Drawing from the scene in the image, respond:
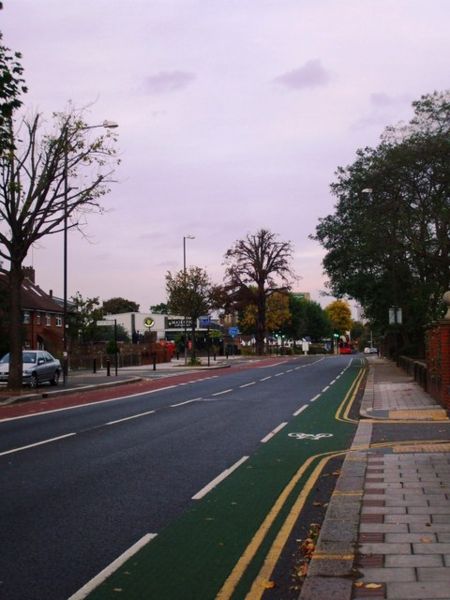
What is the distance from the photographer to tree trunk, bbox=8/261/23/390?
1038 inches

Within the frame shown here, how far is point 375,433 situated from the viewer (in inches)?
554

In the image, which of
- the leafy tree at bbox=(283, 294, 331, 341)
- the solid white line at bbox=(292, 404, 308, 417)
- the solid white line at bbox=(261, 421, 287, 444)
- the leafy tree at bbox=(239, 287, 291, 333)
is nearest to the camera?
the solid white line at bbox=(261, 421, 287, 444)

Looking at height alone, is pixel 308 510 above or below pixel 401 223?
below

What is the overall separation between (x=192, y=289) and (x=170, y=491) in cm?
4851

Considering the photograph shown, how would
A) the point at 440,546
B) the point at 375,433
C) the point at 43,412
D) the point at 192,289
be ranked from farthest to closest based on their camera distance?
the point at 192,289 < the point at 43,412 < the point at 375,433 < the point at 440,546

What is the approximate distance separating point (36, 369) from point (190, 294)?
2755 cm

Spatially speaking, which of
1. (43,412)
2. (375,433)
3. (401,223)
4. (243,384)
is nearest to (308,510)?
(375,433)

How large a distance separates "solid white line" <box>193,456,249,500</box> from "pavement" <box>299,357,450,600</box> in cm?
157

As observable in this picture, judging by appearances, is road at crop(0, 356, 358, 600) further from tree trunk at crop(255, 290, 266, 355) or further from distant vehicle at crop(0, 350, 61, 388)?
tree trunk at crop(255, 290, 266, 355)

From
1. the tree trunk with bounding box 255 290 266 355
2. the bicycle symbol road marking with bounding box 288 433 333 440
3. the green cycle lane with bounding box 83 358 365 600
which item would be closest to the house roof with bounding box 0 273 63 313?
the tree trunk with bounding box 255 290 266 355

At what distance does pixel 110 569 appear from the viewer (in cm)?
575

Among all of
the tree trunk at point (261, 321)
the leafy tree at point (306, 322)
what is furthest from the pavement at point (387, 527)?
the leafy tree at point (306, 322)

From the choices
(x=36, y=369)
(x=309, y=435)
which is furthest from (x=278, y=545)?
(x=36, y=369)

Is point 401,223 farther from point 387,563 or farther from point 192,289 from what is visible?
point 387,563
